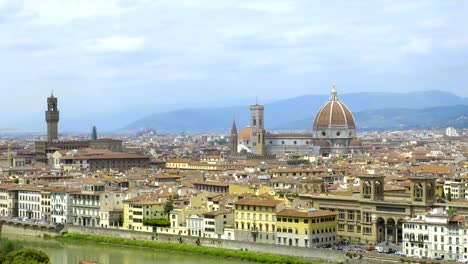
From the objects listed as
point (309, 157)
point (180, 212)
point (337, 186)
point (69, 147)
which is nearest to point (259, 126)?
point (309, 157)

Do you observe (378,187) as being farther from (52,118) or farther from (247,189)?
(52,118)

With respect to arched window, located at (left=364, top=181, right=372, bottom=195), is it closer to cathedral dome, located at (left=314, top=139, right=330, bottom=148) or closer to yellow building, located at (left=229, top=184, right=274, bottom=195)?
yellow building, located at (left=229, top=184, right=274, bottom=195)

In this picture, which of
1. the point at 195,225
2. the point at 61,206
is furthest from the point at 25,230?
the point at 195,225

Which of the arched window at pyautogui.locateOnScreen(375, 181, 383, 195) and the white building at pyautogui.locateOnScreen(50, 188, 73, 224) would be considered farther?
the white building at pyautogui.locateOnScreen(50, 188, 73, 224)

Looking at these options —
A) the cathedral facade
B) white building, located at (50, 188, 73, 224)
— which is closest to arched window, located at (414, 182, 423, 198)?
white building, located at (50, 188, 73, 224)

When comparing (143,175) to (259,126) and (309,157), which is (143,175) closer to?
(309,157)
